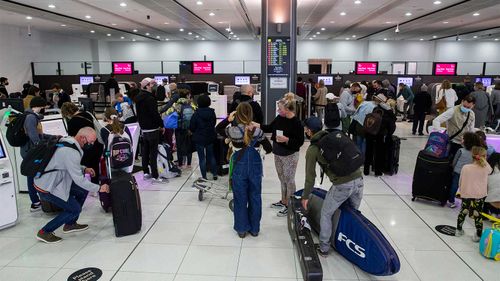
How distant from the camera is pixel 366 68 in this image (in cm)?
1638

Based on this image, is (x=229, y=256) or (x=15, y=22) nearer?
(x=229, y=256)

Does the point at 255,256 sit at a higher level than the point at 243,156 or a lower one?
lower

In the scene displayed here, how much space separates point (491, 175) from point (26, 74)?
20.0m

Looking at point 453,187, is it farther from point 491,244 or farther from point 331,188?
point 331,188

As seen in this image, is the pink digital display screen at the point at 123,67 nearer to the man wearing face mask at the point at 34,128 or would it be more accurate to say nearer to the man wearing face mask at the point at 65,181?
the man wearing face mask at the point at 34,128

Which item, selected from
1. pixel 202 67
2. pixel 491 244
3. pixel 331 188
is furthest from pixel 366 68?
pixel 331 188

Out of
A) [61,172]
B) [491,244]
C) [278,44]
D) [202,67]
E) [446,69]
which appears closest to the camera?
[491,244]

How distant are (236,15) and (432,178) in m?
11.1

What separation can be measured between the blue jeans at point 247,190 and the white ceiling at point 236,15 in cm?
857

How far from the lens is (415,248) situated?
3943 millimetres

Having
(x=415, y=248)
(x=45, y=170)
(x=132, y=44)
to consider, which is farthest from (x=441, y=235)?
(x=132, y=44)

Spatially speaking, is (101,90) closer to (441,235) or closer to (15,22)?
(15,22)

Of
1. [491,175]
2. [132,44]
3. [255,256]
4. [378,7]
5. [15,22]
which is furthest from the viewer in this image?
[132,44]

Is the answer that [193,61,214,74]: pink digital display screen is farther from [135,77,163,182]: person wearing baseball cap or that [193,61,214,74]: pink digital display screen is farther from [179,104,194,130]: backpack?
[135,77,163,182]: person wearing baseball cap
